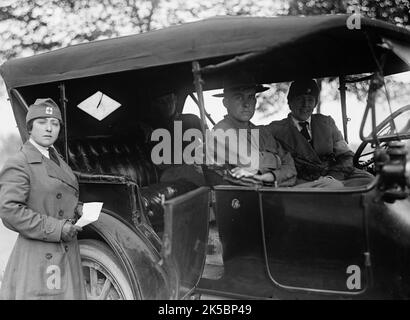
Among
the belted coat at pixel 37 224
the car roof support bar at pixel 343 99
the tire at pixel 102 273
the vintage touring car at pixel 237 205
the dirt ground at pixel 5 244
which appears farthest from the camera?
the dirt ground at pixel 5 244

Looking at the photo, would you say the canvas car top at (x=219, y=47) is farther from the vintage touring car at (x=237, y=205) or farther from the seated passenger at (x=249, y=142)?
the seated passenger at (x=249, y=142)

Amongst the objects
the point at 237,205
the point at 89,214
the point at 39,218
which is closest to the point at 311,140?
the point at 237,205

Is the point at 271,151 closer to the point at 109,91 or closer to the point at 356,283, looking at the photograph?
the point at 356,283

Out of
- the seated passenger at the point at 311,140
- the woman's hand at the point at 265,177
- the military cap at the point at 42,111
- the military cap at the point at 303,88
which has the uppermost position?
the military cap at the point at 303,88

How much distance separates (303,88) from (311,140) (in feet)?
1.39

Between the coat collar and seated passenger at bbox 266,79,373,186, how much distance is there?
1.48m

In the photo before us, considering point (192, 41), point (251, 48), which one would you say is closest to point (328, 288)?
point (251, 48)

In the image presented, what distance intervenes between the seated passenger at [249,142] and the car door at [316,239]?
312mm

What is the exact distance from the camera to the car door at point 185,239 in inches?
85.4

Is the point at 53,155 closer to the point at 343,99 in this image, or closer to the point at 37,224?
the point at 37,224

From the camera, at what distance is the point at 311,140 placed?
344 centimetres

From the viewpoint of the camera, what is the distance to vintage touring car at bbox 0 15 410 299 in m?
2.12

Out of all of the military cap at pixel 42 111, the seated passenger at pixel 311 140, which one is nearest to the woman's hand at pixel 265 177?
the seated passenger at pixel 311 140
